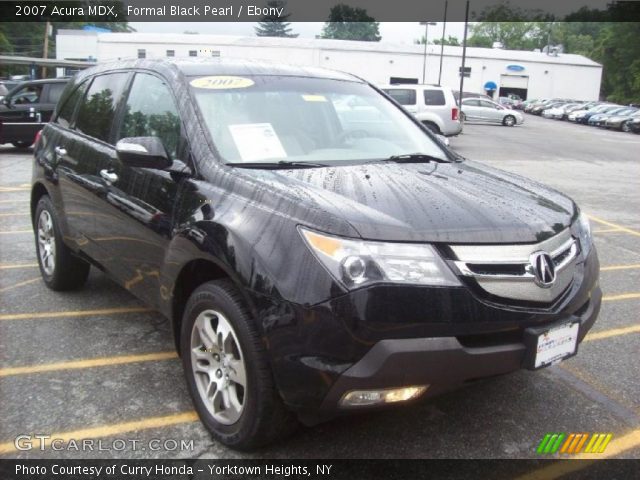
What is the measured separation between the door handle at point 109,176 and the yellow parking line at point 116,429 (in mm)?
1402

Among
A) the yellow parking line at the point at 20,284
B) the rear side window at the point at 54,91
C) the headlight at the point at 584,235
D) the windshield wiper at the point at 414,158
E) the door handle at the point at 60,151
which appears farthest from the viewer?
the rear side window at the point at 54,91

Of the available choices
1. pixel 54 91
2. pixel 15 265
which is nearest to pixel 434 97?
pixel 54 91

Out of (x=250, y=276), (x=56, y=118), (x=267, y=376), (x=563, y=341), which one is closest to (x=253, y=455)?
(x=267, y=376)

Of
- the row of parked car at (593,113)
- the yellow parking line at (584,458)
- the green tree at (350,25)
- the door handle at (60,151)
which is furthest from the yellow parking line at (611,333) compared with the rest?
the green tree at (350,25)

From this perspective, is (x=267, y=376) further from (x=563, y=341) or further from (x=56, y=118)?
(x=56, y=118)

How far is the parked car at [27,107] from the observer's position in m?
13.6

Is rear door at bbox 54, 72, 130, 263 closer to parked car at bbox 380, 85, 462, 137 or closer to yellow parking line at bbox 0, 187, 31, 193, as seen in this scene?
yellow parking line at bbox 0, 187, 31, 193

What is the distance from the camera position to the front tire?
2438 mm

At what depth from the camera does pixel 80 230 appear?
13.3 feet

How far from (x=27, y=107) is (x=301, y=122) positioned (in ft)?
40.3

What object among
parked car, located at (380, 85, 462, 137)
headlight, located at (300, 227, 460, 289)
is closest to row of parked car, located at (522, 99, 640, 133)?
parked car, located at (380, 85, 462, 137)

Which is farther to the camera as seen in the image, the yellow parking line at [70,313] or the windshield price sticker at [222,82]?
the yellow parking line at [70,313]

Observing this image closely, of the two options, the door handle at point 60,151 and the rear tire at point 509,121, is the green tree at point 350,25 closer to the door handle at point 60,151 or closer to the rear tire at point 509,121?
the rear tire at point 509,121

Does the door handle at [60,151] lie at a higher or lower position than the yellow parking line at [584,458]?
higher
